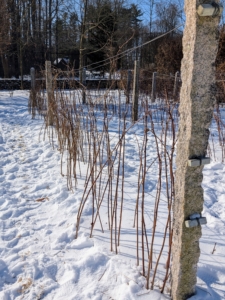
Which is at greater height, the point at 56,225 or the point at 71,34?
the point at 71,34

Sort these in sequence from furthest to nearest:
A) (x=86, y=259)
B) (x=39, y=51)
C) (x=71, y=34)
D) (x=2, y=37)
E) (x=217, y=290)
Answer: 1. (x=71, y=34)
2. (x=39, y=51)
3. (x=2, y=37)
4. (x=86, y=259)
5. (x=217, y=290)

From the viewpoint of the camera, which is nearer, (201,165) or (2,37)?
(201,165)

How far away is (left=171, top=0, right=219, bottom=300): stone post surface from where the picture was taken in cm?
87

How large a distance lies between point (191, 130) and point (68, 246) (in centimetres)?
105

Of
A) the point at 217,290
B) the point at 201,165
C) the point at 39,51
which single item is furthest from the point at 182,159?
the point at 39,51

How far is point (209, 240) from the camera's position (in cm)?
161

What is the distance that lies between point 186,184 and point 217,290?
585 mm

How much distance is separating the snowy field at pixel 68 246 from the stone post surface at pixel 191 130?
0.21 m

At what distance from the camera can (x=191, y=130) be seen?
37.0 inches

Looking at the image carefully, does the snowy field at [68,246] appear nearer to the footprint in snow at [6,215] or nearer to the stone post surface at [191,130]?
the footprint in snow at [6,215]

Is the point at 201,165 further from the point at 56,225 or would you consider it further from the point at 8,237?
the point at 8,237

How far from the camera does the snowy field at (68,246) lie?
1262 mm

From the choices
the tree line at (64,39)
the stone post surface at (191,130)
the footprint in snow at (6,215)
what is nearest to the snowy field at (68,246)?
the footprint in snow at (6,215)

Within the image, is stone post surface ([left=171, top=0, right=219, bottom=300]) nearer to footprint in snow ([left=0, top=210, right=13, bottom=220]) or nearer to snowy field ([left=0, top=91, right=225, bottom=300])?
snowy field ([left=0, top=91, right=225, bottom=300])
